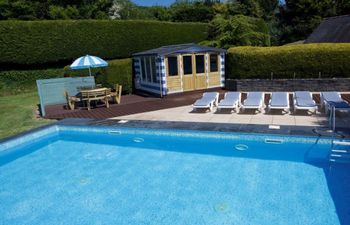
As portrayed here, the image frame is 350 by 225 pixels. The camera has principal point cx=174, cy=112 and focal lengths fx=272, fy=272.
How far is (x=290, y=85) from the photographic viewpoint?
15133 millimetres

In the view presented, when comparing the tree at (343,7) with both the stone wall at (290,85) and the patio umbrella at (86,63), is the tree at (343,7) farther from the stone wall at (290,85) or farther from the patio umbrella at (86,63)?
the patio umbrella at (86,63)

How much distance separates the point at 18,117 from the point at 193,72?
952 cm

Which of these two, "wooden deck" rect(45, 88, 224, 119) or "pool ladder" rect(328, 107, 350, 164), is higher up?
"wooden deck" rect(45, 88, 224, 119)

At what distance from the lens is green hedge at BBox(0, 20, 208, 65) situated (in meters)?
19.7

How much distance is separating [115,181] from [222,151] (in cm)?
320

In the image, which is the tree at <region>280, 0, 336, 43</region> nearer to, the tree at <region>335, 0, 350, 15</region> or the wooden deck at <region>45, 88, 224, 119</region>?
the tree at <region>335, 0, 350, 15</region>

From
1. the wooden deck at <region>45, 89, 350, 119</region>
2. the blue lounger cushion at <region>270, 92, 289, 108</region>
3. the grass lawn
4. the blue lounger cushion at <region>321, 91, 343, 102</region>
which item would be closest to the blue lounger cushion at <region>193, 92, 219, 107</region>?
the wooden deck at <region>45, 89, 350, 119</region>

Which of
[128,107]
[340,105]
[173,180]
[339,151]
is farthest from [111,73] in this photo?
[339,151]

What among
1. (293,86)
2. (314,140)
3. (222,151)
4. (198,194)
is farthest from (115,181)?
(293,86)

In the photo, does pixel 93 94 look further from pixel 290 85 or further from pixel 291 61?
pixel 291 61

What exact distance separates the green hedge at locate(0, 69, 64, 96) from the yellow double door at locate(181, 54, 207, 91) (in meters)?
12.2

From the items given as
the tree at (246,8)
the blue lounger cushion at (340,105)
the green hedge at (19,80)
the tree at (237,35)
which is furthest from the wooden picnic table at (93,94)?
the tree at (246,8)

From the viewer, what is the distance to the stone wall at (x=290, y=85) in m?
14.3

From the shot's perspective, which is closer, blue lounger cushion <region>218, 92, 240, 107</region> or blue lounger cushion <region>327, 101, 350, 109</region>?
blue lounger cushion <region>327, 101, 350, 109</region>
